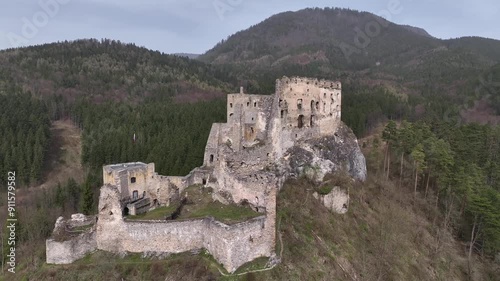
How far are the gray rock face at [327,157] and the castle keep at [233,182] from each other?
0.24 m

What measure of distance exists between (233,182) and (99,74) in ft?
469

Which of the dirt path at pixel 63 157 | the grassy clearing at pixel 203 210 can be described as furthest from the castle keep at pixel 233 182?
the dirt path at pixel 63 157

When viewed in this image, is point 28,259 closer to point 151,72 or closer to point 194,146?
point 194,146

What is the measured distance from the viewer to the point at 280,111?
44688mm

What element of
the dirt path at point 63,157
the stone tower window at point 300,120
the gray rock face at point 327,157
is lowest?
the dirt path at point 63,157

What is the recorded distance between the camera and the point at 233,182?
3506cm

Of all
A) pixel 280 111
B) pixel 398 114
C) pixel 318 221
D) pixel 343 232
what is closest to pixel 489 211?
pixel 343 232

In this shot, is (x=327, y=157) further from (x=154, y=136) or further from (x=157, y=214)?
(x=154, y=136)

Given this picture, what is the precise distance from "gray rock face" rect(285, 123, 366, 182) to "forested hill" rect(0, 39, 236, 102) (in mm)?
93594

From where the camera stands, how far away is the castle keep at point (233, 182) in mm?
29078

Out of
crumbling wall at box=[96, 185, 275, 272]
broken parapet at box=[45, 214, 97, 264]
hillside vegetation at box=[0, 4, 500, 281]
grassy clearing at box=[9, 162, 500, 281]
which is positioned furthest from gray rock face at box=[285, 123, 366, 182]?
broken parapet at box=[45, 214, 97, 264]

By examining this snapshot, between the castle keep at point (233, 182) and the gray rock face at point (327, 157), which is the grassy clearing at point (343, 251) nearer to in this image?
the castle keep at point (233, 182)

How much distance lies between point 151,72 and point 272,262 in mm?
155778

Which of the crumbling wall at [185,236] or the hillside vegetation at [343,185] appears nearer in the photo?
the crumbling wall at [185,236]
